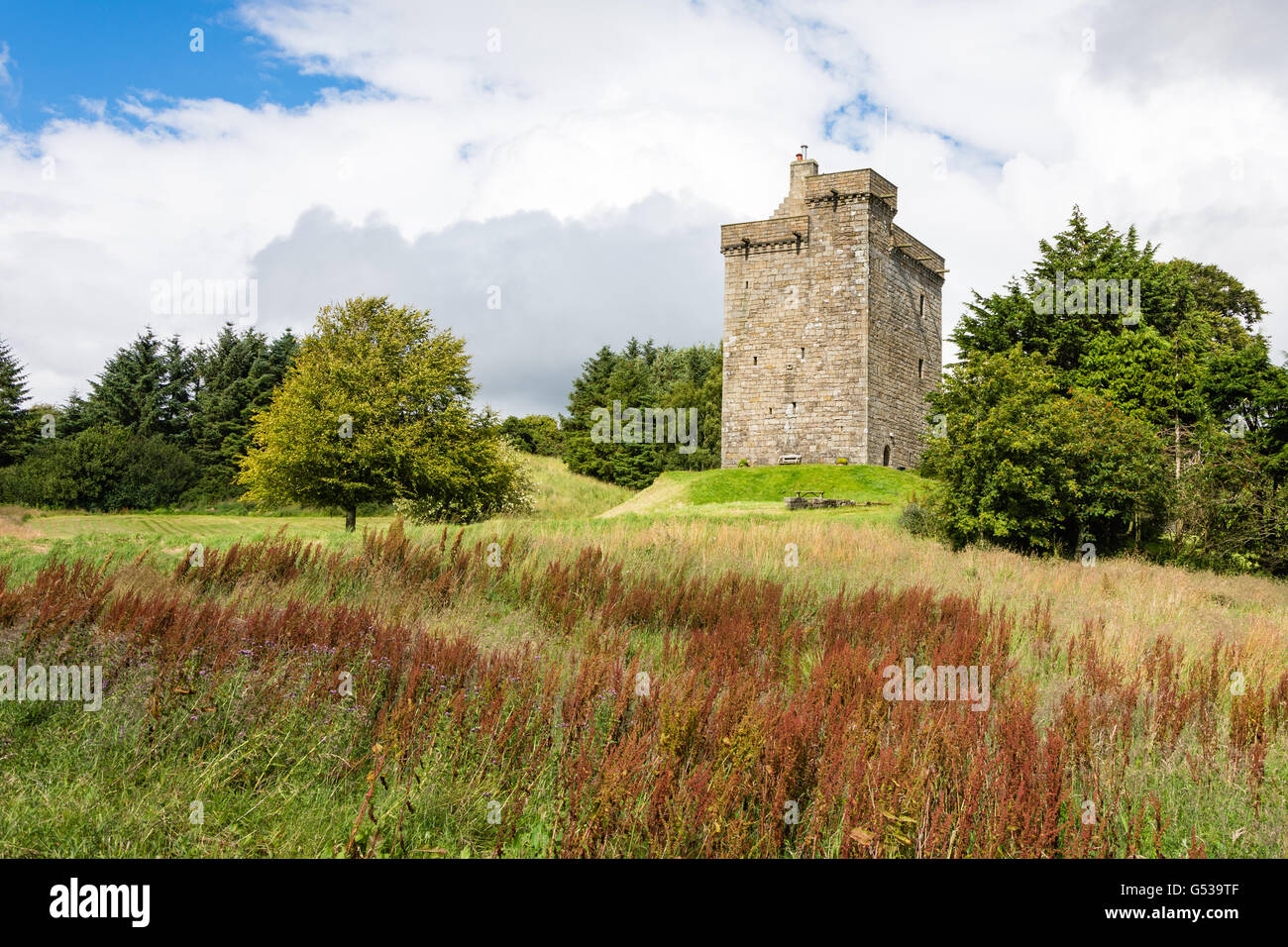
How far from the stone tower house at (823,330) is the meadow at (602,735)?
30.1 meters

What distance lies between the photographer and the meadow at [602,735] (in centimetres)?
354

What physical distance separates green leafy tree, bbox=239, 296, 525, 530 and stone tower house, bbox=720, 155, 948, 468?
15866mm

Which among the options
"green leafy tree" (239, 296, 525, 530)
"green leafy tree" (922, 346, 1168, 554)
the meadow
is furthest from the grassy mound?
the meadow

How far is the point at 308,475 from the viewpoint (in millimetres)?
25062

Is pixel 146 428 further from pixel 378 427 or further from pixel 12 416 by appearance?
pixel 378 427

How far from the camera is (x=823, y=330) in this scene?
128 ft

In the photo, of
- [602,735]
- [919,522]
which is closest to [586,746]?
[602,735]

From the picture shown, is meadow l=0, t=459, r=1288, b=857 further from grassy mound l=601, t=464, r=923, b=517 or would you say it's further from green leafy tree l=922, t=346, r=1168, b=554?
grassy mound l=601, t=464, r=923, b=517

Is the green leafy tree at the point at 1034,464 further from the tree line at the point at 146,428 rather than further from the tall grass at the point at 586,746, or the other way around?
the tree line at the point at 146,428

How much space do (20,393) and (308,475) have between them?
38.8m

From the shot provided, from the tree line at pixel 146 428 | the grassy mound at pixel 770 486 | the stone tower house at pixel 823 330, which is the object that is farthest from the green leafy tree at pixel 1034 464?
the tree line at pixel 146 428

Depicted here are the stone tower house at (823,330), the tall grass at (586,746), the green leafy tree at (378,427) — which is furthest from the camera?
the stone tower house at (823,330)
